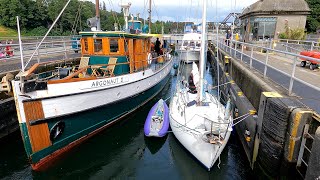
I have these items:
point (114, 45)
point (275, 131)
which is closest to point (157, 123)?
point (114, 45)

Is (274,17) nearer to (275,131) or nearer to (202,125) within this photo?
(202,125)

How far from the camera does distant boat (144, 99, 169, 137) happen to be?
9.61m

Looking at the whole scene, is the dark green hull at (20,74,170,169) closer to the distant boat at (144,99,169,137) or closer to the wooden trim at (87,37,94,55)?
the distant boat at (144,99,169,137)

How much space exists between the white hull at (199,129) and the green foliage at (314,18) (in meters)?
38.4

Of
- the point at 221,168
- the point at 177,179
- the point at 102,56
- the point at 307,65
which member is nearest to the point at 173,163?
the point at 177,179

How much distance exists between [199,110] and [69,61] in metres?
9.47

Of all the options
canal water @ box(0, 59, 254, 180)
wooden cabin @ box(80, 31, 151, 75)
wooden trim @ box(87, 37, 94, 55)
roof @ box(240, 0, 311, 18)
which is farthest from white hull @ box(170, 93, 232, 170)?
roof @ box(240, 0, 311, 18)

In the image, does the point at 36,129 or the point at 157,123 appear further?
the point at 157,123

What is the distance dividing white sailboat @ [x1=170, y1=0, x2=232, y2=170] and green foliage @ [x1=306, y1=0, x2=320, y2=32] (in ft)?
124

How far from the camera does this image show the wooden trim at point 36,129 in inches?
289

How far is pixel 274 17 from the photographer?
89.6ft

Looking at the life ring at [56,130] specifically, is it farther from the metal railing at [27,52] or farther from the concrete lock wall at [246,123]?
the concrete lock wall at [246,123]

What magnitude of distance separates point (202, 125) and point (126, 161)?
3.00 metres

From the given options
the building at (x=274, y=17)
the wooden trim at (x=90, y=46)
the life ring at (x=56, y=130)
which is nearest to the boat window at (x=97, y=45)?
the wooden trim at (x=90, y=46)
